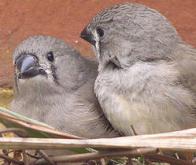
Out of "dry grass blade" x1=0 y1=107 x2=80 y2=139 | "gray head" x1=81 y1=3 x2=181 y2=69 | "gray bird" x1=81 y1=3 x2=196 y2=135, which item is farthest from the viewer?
"gray head" x1=81 y1=3 x2=181 y2=69

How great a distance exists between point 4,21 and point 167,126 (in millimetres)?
1151

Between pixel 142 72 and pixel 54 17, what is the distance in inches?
36.3

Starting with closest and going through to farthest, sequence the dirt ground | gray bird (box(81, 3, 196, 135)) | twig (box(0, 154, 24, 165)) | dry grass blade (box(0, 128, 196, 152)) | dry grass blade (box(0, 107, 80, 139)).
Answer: dry grass blade (box(0, 128, 196, 152)) < dry grass blade (box(0, 107, 80, 139)) < twig (box(0, 154, 24, 165)) < gray bird (box(81, 3, 196, 135)) < the dirt ground

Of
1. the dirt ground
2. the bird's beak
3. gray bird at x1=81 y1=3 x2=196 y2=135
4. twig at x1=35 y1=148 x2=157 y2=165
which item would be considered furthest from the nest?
the dirt ground

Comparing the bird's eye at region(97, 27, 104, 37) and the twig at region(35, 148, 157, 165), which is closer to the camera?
the twig at region(35, 148, 157, 165)

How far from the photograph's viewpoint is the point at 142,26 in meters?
3.24

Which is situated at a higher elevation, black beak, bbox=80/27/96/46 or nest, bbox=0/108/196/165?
black beak, bbox=80/27/96/46

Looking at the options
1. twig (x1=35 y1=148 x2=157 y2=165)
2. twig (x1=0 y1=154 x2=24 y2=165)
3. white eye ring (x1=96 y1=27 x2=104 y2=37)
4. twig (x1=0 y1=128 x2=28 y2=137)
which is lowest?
twig (x1=0 y1=154 x2=24 y2=165)

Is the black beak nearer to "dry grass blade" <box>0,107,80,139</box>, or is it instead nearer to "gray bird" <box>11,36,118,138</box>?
"gray bird" <box>11,36,118,138</box>

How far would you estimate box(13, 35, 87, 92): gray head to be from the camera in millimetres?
3180

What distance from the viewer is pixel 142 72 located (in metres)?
3.14

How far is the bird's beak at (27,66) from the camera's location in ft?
10.3

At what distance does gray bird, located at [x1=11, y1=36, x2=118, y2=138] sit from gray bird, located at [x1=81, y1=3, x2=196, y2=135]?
9cm

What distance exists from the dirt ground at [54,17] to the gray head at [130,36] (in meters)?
0.65
